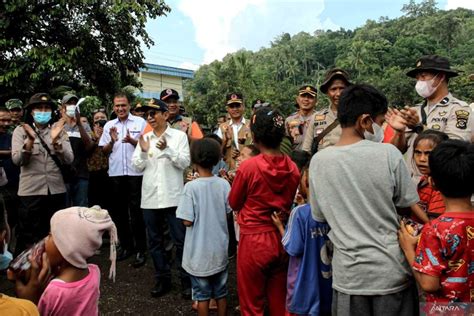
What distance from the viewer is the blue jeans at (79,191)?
5730 mm

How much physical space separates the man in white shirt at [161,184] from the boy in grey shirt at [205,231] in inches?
29.0

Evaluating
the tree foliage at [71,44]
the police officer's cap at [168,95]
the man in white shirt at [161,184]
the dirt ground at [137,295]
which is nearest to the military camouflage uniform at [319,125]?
the man in white shirt at [161,184]

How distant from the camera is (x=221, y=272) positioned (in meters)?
3.50

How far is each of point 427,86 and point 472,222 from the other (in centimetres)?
180

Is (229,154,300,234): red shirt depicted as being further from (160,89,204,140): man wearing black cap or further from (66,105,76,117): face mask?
(66,105,76,117): face mask

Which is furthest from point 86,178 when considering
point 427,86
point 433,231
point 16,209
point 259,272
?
point 433,231

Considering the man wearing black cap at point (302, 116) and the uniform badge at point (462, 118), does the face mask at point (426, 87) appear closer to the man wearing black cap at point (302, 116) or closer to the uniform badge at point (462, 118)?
the uniform badge at point (462, 118)

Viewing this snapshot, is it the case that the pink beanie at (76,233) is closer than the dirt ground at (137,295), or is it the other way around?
the pink beanie at (76,233)

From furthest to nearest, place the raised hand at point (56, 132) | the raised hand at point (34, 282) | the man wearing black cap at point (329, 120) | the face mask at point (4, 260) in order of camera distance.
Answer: the raised hand at point (56, 132) < the man wearing black cap at point (329, 120) < the face mask at point (4, 260) < the raised hand at point (34, 282)

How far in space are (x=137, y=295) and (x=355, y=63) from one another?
65.5 metres

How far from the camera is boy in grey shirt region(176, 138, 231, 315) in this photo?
3424 millimetres

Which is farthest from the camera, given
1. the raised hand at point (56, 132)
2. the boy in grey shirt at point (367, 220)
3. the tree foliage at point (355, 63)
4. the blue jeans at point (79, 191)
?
the tree foliage at point (355, 63)

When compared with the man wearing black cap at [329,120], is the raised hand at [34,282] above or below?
below

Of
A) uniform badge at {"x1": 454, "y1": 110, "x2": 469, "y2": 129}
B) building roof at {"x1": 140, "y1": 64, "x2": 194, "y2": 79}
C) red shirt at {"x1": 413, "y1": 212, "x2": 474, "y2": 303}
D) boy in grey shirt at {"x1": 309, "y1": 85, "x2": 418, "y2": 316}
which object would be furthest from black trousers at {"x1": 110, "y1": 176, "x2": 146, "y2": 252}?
building roof at {"x1": 140, "y1": 64, "x2": 194, "y2": 79}
